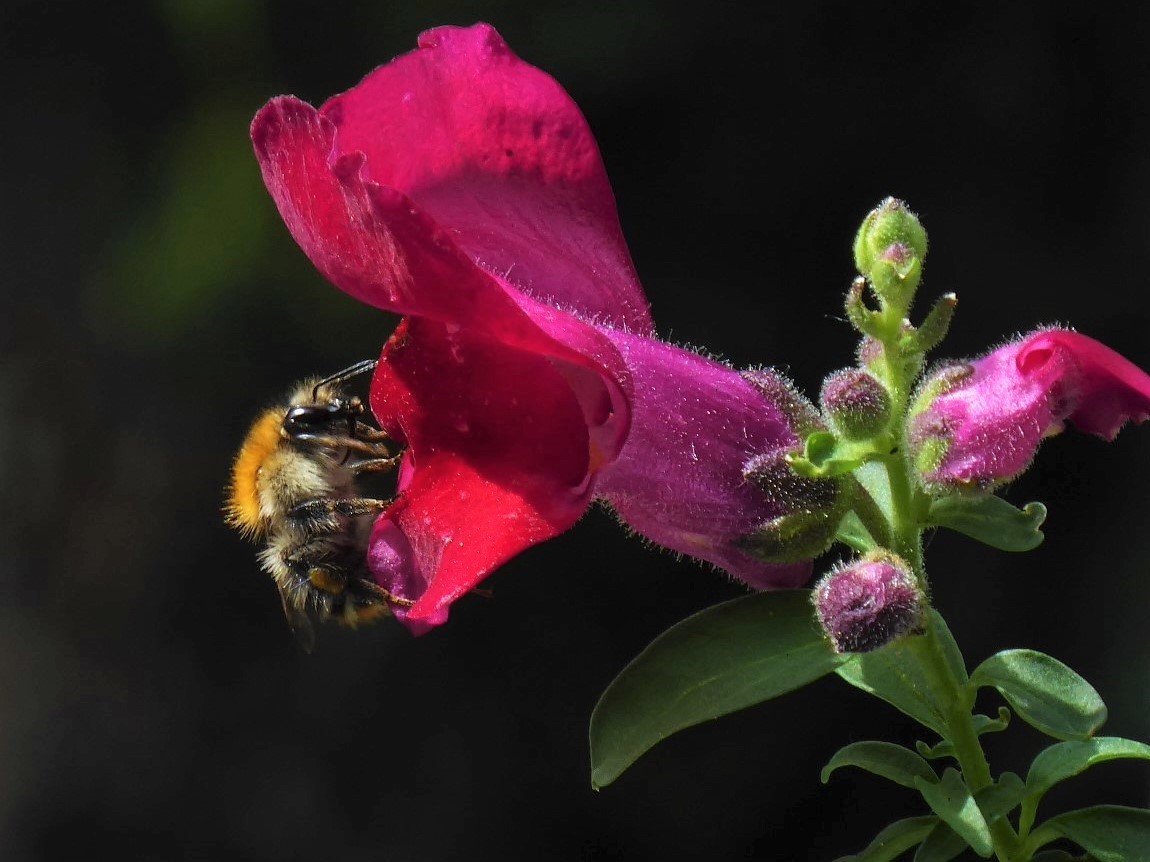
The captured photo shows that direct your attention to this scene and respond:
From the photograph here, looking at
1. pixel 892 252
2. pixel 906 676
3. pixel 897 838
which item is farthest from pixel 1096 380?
pixel 897 838

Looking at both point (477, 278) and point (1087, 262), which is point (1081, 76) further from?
point (477, 278)

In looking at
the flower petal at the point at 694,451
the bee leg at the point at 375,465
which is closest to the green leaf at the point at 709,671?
the flower petal at the point at 694,451

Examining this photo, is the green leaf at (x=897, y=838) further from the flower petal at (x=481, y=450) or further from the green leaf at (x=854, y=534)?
the flower petal at (x=481, y=450)

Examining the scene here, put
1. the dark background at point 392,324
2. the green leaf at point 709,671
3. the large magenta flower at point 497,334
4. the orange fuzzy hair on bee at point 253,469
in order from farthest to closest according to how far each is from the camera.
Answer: the dark background at point 392,324 → the orange fuzzy hair on bee at point 253,469 → the green leaf at point 709,671 → the large magenta flower at point 497,334

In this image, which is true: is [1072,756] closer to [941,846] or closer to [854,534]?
[941,846]

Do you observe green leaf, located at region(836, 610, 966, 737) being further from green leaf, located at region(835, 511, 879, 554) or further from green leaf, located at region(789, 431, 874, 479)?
green leaf, located at region(789, 431, 874, 479)

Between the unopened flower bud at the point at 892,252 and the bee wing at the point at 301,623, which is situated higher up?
the unopened flower bud at the point at 892,252

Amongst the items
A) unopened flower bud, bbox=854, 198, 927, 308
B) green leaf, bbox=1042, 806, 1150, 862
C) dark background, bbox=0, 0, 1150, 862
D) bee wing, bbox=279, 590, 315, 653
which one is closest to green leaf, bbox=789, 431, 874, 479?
unopened flower bud, bbox=854, 198, 927, 308
